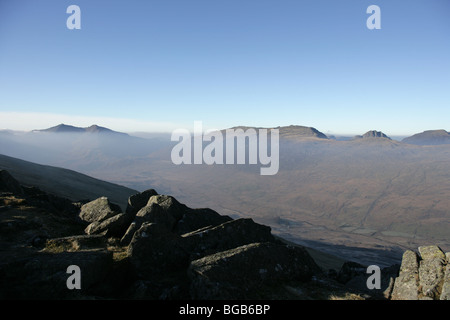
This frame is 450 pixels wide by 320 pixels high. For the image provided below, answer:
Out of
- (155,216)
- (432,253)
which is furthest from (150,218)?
(432,253)

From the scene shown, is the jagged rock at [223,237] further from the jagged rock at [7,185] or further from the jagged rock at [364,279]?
the jagged rock at [7,185]

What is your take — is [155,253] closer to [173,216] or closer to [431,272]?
[173,216]

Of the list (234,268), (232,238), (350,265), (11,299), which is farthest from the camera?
(350,265)

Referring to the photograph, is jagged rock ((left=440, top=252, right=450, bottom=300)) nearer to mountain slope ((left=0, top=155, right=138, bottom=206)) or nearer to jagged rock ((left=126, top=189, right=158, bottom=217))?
jagged rock ((left=126, top=189, right=158, bottom=217))

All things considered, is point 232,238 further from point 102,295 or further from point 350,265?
point 350,265
